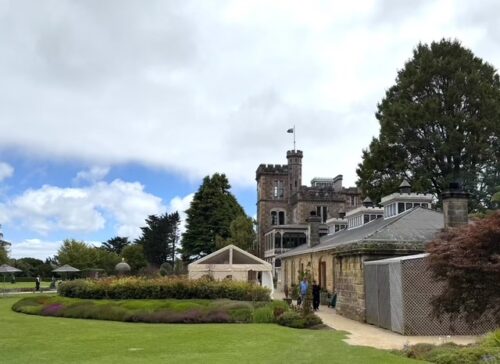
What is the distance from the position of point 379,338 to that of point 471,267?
14.8 feet

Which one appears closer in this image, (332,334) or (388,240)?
(332,334)

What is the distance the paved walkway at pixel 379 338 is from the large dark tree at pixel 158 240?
65.6 metres

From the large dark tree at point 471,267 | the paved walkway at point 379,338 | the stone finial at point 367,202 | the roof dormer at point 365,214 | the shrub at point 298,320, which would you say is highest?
the stone finial at point 367,202

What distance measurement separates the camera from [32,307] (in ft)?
79.4

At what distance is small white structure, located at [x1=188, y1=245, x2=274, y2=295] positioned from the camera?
30719 millimetres

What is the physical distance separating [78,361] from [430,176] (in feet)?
99.3

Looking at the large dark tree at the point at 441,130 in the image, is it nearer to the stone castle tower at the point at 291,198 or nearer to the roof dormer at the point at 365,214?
the roof dormer at the point at 365,214

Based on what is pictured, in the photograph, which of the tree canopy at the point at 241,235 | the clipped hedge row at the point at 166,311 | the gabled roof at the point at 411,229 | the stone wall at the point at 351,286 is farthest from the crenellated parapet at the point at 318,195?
the clipped hedge row at the point at 166,311

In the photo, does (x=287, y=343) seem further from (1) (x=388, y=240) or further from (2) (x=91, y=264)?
(2) (x=91, y=264)

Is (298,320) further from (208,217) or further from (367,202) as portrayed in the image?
(208,217)

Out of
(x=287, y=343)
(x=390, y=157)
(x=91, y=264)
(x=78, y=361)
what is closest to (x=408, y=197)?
(x=390, y=157)

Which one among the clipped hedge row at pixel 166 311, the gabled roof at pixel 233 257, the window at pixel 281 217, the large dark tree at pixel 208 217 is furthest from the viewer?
the window at pixel 281 217

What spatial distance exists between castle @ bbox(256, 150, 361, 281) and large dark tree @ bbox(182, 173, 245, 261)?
3.94 meters

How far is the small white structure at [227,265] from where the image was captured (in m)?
30.7
